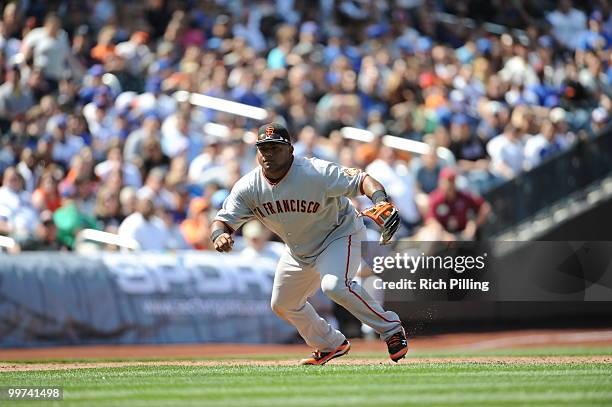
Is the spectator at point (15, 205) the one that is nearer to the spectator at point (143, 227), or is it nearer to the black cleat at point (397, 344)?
the spectator at point (143, 227)

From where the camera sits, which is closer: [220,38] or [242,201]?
[242,201]

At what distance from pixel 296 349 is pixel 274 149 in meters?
5.46

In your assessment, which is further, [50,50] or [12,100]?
[50,50]

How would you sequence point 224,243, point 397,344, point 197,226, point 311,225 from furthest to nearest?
point 197,226
point 311,225
point 397,344
point 224,243

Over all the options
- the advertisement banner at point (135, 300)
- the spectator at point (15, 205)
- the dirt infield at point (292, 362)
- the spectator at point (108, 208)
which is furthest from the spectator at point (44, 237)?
the dirt infield at point (292, 362)

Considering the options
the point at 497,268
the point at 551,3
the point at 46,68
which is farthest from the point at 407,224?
the point at 551,3

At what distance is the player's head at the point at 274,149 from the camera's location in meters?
8.90

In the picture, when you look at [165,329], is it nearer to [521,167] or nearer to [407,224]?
[407,224]

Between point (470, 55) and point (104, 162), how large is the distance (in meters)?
8.46

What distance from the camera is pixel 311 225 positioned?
9320 millimetres

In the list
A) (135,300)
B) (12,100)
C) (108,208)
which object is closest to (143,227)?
(108,208)

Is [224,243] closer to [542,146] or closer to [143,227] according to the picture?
[143,227]

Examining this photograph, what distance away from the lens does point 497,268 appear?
46.5 feet

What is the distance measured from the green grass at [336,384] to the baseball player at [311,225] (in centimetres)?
41
